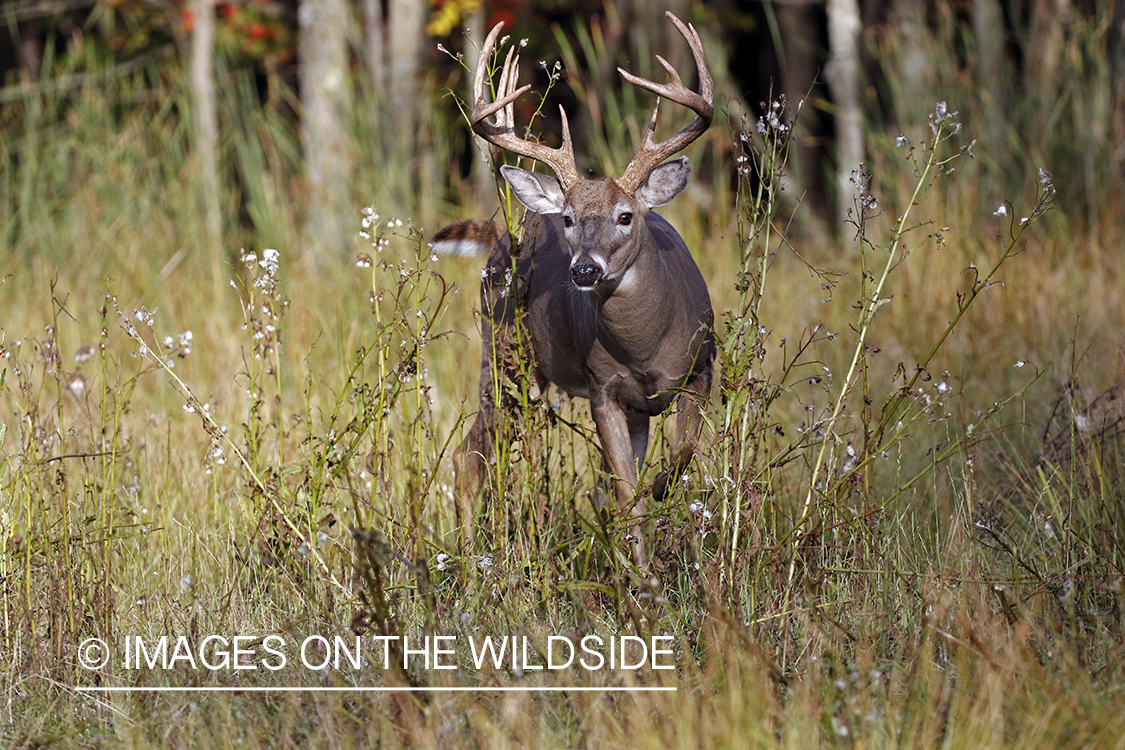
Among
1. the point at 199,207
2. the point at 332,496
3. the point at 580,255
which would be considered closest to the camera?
the point at 580,255

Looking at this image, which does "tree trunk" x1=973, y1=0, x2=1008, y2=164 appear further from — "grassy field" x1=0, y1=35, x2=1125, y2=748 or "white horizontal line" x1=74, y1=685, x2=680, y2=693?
"white horizontal line" x1=74, y1=685, x2=680, y2=693

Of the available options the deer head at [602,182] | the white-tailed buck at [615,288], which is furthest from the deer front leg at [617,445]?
the deer head at [602,182]

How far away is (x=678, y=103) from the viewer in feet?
11.9

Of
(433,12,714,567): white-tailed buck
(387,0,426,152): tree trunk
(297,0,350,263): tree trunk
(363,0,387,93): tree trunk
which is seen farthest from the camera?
(363,0,387,93): tree trunk

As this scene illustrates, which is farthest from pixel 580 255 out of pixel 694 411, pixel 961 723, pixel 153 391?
pixel 153 391

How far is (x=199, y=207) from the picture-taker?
7582mm

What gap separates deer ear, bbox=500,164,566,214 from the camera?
3908 mm

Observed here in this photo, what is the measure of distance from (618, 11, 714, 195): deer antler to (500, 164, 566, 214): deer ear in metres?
0.22

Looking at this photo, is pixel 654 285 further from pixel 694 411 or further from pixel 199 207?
pixel 199 207

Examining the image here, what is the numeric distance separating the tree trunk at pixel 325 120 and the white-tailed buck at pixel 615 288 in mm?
3027

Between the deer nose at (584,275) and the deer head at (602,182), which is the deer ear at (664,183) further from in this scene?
the deer nose at (584,275)

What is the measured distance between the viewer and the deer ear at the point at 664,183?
3.79 meters

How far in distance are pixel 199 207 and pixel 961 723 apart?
614 cm

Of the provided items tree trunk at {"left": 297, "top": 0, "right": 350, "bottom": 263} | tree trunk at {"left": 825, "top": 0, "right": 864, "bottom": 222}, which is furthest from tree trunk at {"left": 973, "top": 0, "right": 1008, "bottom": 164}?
tree trunk at {"left": 297, "top": 0, "right": 350, "bottom": 263}
